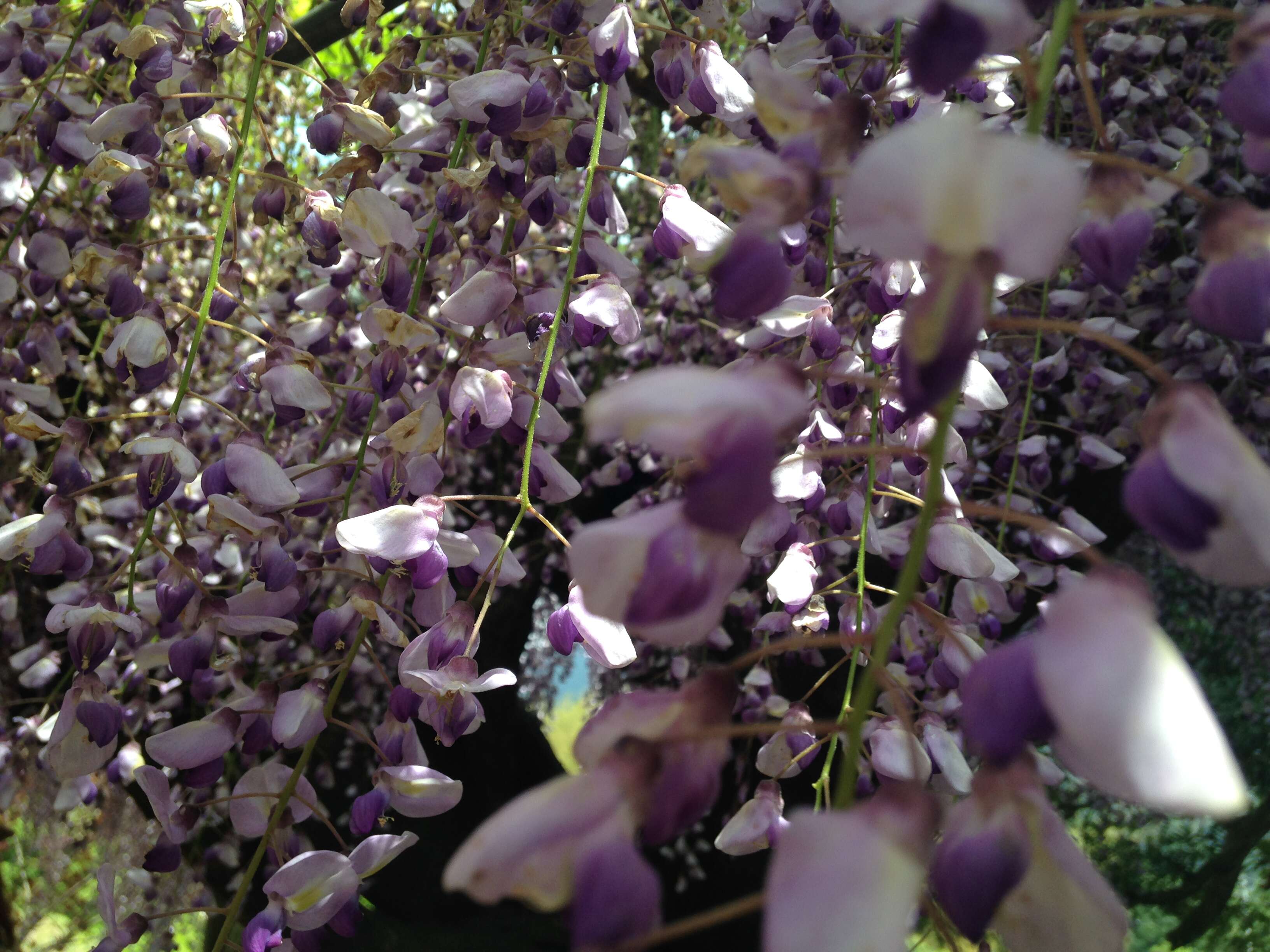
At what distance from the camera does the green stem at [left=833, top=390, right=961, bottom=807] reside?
1.04ft

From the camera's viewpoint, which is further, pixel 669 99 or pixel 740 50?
pixel 740 50

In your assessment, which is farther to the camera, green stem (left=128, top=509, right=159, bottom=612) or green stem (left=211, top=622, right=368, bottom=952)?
green stem (left=128, top=509, right=159, bottom=612)

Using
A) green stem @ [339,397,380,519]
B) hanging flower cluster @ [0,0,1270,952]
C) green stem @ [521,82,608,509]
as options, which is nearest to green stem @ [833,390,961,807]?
hanging flower cluster @ [0,0,1270,952]

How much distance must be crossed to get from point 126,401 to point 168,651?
4.93ft

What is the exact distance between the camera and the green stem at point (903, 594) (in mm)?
318

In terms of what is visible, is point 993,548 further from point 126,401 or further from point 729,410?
point 126,401

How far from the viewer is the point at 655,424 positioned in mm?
328

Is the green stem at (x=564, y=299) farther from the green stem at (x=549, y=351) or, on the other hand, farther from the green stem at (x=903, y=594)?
the green stem at (x=903, y=594)

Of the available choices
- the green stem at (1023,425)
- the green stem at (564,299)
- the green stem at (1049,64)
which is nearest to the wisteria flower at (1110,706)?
the green stem at (1049,64)

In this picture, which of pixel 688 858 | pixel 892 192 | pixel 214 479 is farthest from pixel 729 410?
pixel 688 858

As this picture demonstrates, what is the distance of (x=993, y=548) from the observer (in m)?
0.96

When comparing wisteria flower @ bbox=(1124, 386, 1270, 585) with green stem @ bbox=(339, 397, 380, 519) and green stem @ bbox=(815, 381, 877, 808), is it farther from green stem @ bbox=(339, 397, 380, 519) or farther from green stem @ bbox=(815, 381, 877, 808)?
green stem @ bbox=(339, 397, 380, 519)

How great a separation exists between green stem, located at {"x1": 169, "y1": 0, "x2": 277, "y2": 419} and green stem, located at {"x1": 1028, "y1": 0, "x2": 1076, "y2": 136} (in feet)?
2.69

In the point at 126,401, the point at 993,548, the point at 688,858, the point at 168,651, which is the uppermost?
the point at 993,548
